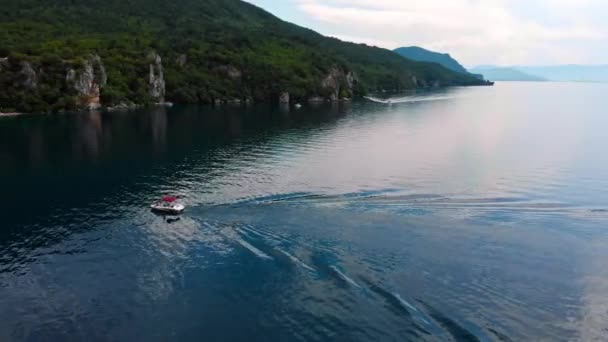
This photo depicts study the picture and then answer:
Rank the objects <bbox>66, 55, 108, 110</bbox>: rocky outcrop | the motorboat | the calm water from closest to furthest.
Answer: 1. the calm water
2. the motorboat
3. <bbox>66, 55, 108, 110</bbox>: rocky outcrop

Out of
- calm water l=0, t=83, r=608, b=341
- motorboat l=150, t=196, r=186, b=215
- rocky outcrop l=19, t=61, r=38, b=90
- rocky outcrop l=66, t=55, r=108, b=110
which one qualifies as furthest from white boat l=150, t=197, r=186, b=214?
rocky outcrop l=66, t=55, r=108, b=110

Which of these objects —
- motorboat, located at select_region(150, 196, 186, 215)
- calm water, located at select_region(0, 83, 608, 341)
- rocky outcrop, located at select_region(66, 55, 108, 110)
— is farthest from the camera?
rocky outcrop, located at select_region(66, 55, 108, 110)

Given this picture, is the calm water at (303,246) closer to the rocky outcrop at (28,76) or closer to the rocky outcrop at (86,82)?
the rocky outcrop at (28,76)

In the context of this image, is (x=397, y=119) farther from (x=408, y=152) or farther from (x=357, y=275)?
(x=357, y=275)

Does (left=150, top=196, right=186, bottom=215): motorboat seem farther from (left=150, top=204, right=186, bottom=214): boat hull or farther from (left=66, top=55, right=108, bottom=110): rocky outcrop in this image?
(left=66, top=55, right=108, bottom=110): rocky outcrop

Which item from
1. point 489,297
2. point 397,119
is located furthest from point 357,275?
point 397,119

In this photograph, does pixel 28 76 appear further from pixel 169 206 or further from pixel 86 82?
pixel 169 206
